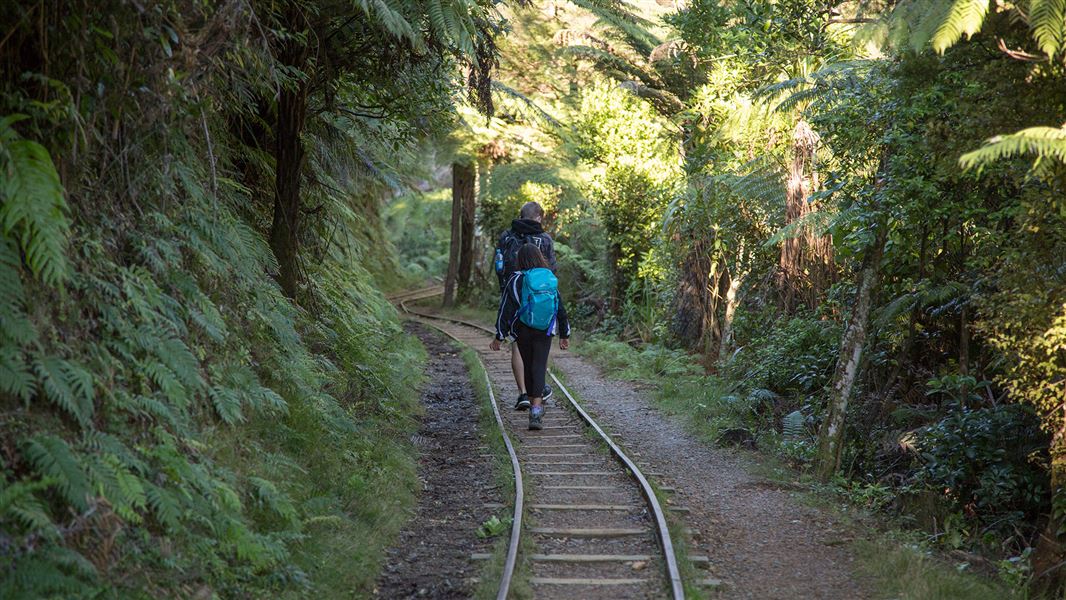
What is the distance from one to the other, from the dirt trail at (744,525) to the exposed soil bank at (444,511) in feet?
5.47

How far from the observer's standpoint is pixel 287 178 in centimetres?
853

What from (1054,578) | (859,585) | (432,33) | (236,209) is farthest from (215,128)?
(1054,578)

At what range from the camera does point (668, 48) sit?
66.6 feet

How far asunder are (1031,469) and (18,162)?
287 inches

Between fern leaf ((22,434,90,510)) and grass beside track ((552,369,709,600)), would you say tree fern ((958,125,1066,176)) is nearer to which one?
grass beside track ((552,369,709,600))

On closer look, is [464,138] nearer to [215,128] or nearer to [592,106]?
[592,106]

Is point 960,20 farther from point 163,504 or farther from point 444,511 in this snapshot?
point 444,511

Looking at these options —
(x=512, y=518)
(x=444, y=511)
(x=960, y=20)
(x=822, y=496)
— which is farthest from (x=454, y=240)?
(x=960, y=20)

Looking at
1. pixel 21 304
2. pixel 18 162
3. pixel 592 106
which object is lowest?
pixel 21 304

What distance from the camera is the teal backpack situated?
9617 mm

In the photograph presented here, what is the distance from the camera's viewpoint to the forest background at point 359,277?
4.23m

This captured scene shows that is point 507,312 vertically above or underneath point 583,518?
above

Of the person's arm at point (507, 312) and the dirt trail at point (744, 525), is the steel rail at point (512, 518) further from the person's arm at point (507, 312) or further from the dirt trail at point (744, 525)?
the dirt trail at point (744, 525)

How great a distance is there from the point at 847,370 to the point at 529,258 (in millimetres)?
3480
